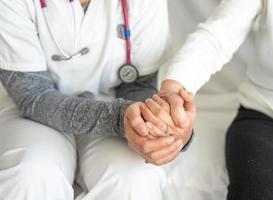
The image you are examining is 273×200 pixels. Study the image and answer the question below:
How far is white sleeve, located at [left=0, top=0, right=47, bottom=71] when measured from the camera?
0.92 metres

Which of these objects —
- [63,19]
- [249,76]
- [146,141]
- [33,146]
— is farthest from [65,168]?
[249,76]

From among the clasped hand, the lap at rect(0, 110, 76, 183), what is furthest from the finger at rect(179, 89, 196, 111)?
the lap at rect(0, 110, 76, 183)

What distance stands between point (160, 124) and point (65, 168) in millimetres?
206

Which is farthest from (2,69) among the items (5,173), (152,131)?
(152,131)

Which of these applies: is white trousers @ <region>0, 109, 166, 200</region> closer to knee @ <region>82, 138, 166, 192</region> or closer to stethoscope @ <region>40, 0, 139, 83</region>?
knee @ <region>82, 138, 166, 192</region>

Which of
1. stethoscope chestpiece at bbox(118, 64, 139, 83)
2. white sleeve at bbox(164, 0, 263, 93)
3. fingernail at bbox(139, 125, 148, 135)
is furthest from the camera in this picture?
stethoscope chestpiece at bbox(118, 64, 139, 83)

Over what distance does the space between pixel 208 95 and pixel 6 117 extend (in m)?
0.52

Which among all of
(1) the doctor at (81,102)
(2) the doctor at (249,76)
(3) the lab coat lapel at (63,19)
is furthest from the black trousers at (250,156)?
(3) the lab coat lapel at (63,19)

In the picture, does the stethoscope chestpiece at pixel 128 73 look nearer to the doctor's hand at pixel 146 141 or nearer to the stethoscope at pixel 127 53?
the stethoscope at pixel 127 53

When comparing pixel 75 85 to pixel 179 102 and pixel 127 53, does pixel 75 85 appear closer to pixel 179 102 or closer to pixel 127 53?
pixel 127 53

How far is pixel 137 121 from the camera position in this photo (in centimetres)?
81

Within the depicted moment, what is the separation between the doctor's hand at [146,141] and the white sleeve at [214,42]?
11cm

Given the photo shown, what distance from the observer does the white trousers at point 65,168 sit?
0.85 m

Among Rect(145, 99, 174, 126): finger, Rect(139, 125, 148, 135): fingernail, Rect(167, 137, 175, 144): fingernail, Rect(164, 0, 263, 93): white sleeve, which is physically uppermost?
Rect(164, 0, 263, 93): white sleeve
